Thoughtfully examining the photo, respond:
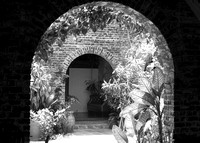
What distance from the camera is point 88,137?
9.23m

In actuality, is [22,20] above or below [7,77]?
above

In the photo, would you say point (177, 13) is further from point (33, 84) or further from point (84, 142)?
point (33, 84)

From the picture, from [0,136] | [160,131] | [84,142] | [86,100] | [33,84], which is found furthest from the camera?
[86,100]

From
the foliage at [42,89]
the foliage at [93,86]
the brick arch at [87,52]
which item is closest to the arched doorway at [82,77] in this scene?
the foliage at [93,86]

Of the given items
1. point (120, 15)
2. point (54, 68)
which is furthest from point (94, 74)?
point (120, 15)

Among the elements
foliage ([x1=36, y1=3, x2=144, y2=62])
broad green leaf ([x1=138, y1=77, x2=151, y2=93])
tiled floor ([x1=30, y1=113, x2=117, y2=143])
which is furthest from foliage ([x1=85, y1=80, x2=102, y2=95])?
broad green leaf ([x1=138, y1=77, x2=151, y2=93])

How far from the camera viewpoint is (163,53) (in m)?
4.53

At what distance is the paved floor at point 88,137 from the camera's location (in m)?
8.71

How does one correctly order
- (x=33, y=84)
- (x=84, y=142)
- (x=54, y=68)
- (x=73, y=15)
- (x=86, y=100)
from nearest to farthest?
(x=73, y=15), (x=84, y=142), (x=33, y=84), (x=54, y=68), (x=86, y=100)

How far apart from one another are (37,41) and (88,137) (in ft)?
18.8

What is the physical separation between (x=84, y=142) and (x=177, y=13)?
16.6 feet

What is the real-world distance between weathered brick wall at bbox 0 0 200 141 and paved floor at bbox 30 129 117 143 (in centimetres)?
454

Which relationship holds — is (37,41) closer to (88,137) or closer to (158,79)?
(158,79)

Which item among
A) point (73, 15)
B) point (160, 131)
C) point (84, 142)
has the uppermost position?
point (73, 15)
